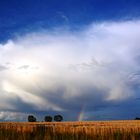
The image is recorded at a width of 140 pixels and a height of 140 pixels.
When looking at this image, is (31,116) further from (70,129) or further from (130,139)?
(130,139)

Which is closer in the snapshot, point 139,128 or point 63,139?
point 63,139

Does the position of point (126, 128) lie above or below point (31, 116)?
below

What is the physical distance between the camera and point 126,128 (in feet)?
84.8

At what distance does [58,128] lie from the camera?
85.3 ft

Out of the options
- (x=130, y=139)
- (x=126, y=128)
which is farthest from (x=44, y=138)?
(x=126, y=128)

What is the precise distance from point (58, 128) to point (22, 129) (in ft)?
9.37

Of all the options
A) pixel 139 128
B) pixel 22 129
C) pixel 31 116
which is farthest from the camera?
pixel 31 116

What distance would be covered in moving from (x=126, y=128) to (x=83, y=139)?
24.7 ft

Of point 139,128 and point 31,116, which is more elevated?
point 31,116

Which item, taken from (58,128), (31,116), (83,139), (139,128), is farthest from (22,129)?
(31,116)

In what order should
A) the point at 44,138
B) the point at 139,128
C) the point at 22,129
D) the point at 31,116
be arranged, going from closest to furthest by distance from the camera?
1. the point at 44,138
2. the point at 22,129
3. the point at 139,128
4. the point at 31,116

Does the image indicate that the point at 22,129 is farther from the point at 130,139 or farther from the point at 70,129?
the point at 130,139

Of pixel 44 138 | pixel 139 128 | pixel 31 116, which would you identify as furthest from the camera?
pixel 31 116

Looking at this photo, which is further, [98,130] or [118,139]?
[98,130]
